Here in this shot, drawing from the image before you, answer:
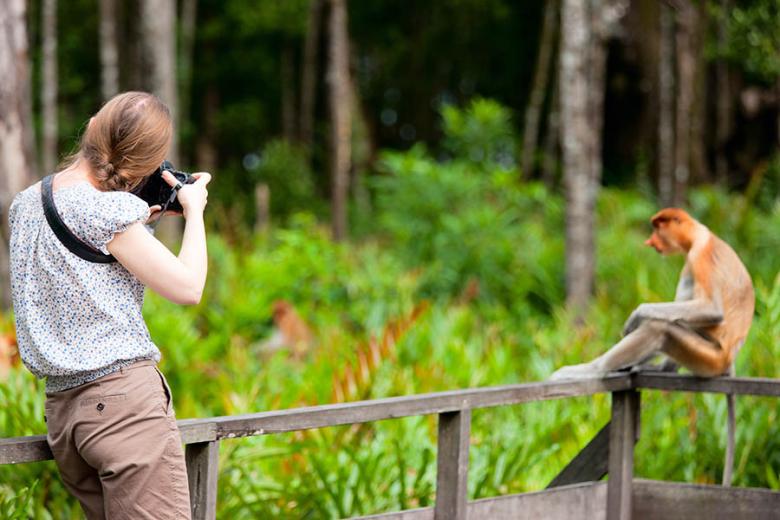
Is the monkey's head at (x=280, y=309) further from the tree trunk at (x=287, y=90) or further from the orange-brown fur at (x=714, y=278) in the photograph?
the tree trunk at (x=287, y=90)

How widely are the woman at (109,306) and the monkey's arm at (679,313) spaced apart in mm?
2327

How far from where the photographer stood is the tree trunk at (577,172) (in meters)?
9.95

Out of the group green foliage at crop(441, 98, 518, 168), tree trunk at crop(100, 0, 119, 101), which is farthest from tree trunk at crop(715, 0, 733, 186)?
tree trunk at crop(100, 0, 119, 101)

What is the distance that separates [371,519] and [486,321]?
6912 mm

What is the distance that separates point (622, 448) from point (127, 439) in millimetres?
2406

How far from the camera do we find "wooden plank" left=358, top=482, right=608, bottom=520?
A: 3896mm

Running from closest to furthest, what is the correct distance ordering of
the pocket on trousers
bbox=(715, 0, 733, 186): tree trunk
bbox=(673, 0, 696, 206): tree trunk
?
the pocket on trousers, bbox=(673, 0, 696, 206): tree trunk, bbox=(715, 0, 733, 186): tree trunk

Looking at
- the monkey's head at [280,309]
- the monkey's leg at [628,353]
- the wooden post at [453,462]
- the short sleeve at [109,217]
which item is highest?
the short sleeve at [109,217]

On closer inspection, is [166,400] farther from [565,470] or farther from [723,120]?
[723,120]

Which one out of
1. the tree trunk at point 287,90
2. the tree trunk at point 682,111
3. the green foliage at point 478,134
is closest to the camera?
the tree trunk at point 682,111

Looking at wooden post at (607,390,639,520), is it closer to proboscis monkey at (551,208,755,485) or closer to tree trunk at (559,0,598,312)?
proboscis monkey at (551,208,755,485)

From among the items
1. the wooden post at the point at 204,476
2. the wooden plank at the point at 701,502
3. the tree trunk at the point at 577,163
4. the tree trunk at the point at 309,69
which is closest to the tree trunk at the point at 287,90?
the tree trunk at the point at 309,69

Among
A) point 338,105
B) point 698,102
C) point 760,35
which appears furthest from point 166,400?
point 698,102

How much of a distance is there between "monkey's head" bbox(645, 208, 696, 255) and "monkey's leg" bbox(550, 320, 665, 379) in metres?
0.38
